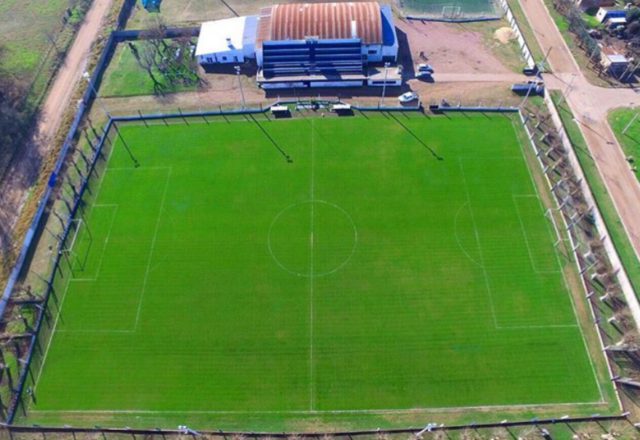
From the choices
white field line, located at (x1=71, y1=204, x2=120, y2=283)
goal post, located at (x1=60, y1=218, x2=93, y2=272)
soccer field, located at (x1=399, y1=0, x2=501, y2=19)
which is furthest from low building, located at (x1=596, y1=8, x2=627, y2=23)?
goal post, located at (x1=60, y1=218, x2=93, y2=272)

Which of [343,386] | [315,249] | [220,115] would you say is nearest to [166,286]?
[315,249]

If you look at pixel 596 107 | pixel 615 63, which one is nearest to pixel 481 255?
pixel 596 107

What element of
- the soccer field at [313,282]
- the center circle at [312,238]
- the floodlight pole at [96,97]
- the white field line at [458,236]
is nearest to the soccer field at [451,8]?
the soccer field at [313,282]

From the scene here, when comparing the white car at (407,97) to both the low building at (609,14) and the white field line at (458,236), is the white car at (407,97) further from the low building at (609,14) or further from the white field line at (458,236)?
the low building at (609,14)

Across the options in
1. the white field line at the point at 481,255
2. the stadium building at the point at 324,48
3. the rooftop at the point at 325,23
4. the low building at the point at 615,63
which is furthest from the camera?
the rooftop at the point at 325,23

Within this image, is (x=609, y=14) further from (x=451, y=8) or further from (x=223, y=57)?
(x=223, y=57)

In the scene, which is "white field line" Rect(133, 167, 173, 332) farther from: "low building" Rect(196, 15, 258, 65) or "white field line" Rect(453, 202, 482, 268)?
"white field line" Rect(453, 202, 482, 268)
